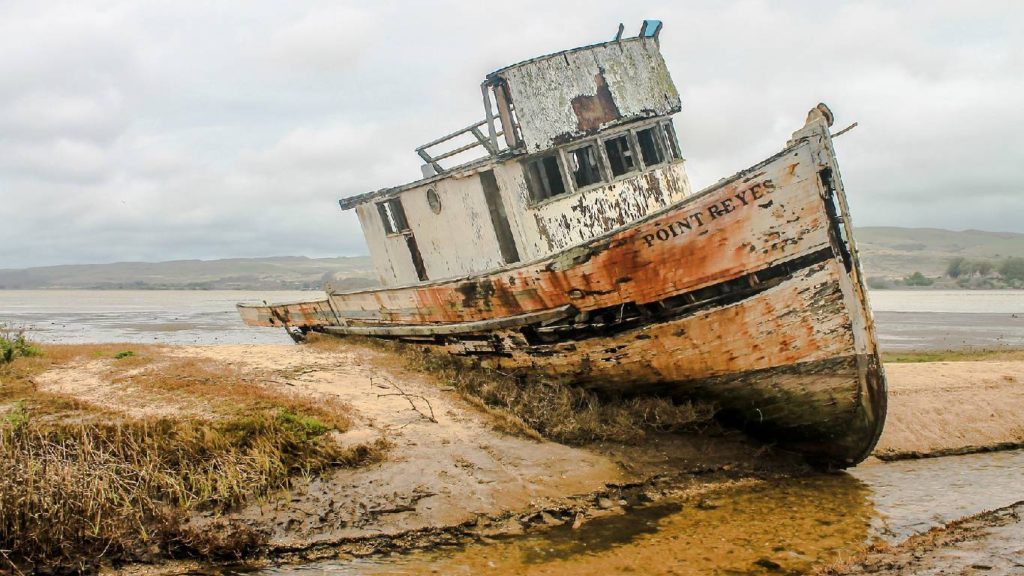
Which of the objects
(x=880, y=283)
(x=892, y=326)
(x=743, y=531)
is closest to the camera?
(x=743, y=531)

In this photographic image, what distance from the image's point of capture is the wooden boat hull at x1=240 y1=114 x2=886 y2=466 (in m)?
5.96

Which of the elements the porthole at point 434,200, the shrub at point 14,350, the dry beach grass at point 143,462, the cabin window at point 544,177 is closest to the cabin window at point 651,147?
the cabin window at point 544,177

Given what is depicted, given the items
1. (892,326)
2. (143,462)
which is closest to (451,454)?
(143,462)

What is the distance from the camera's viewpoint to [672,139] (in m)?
9.52

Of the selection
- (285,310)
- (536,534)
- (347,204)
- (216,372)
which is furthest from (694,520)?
(285,310)

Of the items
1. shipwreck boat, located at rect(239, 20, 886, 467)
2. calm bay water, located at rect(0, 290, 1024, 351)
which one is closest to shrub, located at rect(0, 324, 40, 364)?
shipwreck boat, located at rect(239, 20, 886, 467)

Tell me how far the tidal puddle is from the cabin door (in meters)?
4.20

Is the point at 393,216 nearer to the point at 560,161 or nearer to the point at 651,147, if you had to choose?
the point at 560,161

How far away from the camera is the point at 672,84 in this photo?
31.9ft

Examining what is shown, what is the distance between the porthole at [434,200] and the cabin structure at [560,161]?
0.02 meters

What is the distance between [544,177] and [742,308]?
129 inches

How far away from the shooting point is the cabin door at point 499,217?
880 cm

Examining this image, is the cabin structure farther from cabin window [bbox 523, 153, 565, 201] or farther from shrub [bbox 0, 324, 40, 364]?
shrub [bbox 0, 324, 40, 364]

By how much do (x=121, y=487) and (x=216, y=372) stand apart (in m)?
3.65
